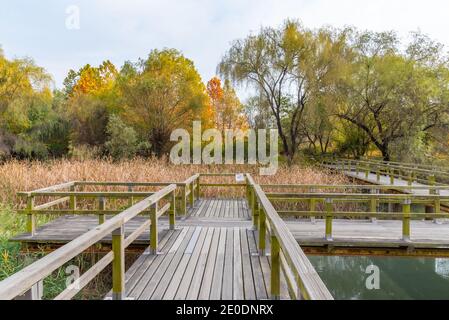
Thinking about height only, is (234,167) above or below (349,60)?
below

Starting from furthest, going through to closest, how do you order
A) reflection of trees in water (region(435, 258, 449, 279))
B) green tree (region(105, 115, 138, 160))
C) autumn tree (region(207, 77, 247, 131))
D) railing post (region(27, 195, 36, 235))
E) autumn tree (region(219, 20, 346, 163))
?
1. autumn tree (region(207, 77, 247, 131))
2. autumn tree (region(219, 20, 346, 163))
3. green tree (region(105, 115, 138, 160))
4. reflection of trees in water (region(435, 258, 449, 279))
5. railing post (region(27, 195, 36, 235))

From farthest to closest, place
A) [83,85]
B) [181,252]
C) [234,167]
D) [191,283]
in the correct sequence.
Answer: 1. [83,85]
2. [234,167]
3. [181,252]
4. [191,283]

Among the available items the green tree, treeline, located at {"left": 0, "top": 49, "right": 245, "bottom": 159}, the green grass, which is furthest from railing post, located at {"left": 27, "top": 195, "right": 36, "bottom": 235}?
treeline, located at {"left": 0, "top": 49, "right": 245, "bottom": 159}

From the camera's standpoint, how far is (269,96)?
19.6m

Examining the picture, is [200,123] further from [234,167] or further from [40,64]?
[40,64]

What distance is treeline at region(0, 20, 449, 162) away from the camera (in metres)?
18.0

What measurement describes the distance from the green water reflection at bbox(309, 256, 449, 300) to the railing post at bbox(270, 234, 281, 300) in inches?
196

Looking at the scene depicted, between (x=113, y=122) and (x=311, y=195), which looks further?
(x=113, y=122)

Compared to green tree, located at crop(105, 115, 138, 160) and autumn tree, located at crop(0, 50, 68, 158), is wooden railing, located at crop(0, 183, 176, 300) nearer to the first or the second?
green tree, located at crop(105, 115, 138, 160)

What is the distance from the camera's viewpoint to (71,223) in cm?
643

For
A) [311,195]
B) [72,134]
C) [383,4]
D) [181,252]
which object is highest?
[383,4]

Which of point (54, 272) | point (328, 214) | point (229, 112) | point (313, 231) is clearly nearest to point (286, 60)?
point (229, 112)

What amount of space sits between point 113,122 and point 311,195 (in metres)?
14.8

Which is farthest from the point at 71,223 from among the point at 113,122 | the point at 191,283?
the point at 113,122
